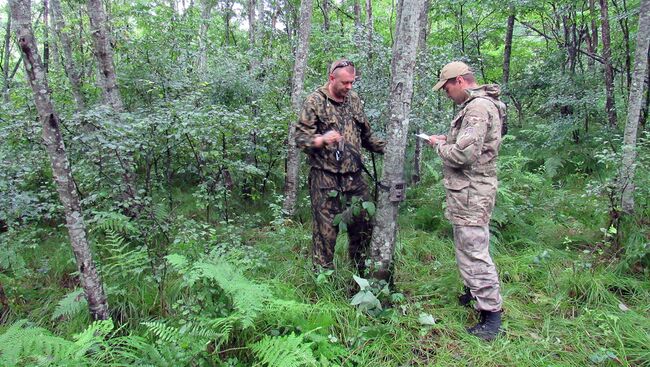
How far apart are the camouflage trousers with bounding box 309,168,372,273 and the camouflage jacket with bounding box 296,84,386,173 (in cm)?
11

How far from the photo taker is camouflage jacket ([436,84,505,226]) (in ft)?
10.2

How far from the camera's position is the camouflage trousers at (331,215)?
3.91 meters

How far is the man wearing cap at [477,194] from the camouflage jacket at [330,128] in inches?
37.9

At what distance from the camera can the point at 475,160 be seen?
3.14 metres

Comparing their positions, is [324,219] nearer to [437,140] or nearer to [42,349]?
[437,140]

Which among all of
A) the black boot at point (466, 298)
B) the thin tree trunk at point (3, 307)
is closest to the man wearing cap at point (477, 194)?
the black boot at point (466, 298)

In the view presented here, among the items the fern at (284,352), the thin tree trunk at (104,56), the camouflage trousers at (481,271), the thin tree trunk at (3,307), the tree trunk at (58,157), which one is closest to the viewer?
the fern at (284,352)

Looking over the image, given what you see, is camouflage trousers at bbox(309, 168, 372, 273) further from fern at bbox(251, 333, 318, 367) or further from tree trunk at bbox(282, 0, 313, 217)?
tree trunk at bbox(282, 0, 313, 217)

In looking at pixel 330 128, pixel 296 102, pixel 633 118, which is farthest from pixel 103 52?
pixel 633 118

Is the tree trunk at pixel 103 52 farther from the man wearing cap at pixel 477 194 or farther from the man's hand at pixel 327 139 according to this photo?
the man wearing cap at pixel 477 194

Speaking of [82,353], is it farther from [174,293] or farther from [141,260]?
[141,260]

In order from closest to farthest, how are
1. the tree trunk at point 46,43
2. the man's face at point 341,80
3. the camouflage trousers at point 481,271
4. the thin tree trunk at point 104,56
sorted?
the camouflage trousers at point 481,271 → the man's face at point 341,80 → the thin tree trunk at point 104,56 → the tree trunk at point 46,43

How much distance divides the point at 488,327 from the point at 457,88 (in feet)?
6.68

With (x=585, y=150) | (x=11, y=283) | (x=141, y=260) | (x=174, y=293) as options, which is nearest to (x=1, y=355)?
(x=174, y=293)
